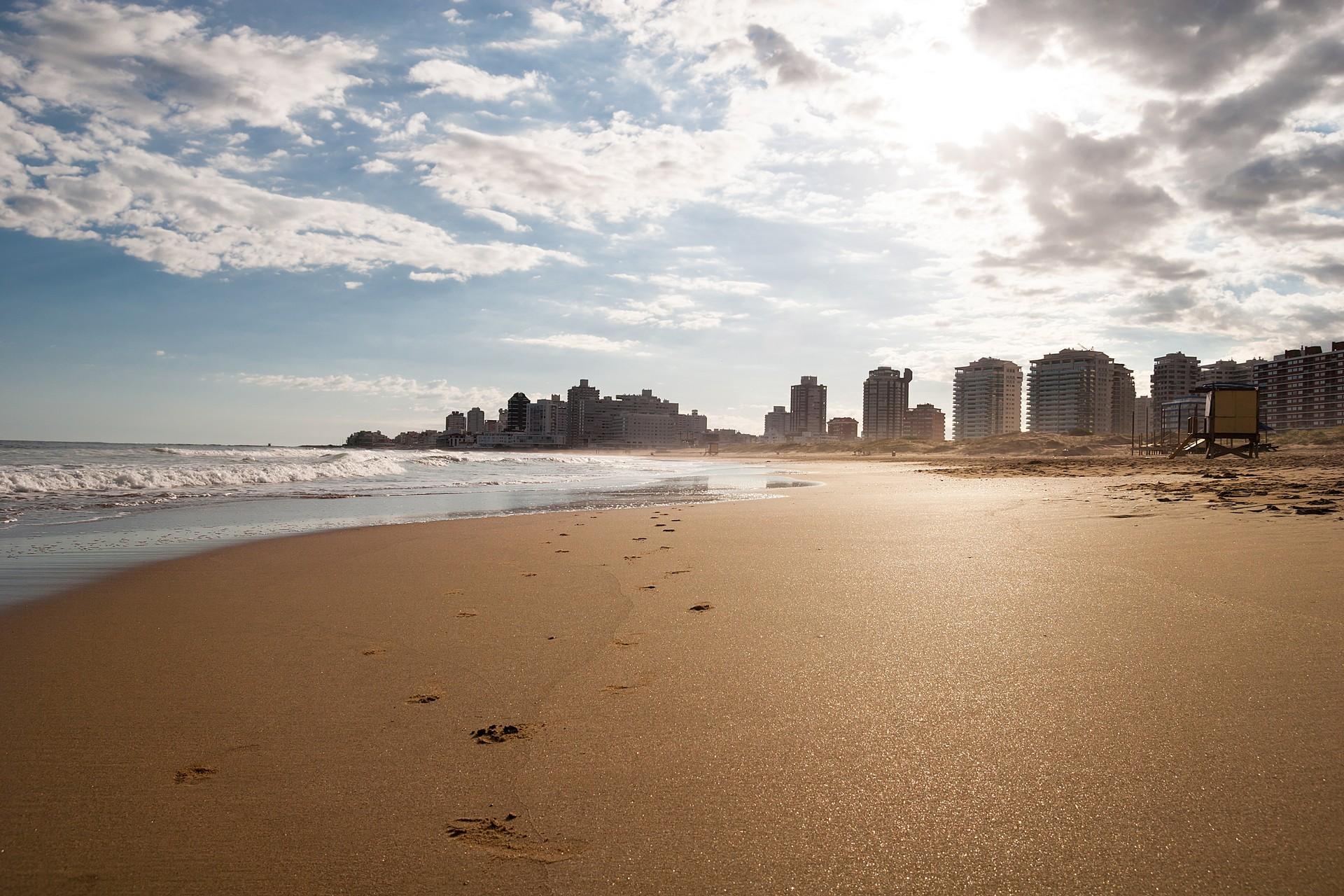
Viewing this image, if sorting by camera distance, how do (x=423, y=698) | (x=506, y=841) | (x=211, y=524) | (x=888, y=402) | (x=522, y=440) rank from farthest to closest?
(x=888, y=402) → (x=522, y=440) → (x=211, y=524) → (x=423, y=698) → (x=506, y=841)

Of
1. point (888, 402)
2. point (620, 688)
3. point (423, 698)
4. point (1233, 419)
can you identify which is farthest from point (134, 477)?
point (888, 402)

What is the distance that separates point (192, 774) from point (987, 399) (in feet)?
502

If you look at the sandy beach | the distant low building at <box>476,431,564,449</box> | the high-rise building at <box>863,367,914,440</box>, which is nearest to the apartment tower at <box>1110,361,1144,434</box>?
the high-rise building at <box>863,367,914,440</box>

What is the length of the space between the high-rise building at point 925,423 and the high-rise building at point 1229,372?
2334 inches

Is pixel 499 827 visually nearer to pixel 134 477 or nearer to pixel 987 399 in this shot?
pixel 134 477

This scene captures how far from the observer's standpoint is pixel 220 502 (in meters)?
13.7

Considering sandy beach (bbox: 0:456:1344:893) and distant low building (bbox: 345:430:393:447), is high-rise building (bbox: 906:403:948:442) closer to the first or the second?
distant low building (bbox: 345:430:393:447)

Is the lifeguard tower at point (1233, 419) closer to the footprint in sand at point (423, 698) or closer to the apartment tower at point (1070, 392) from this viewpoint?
the footprint in sand at point (423, 698)

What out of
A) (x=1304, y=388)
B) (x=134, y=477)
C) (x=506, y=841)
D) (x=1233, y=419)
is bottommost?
(x=506, y=841)

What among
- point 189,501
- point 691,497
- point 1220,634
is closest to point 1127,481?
point 691,497

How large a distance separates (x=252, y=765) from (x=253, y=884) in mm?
711

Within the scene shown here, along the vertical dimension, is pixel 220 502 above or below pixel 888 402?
below

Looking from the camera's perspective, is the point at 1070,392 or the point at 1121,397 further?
the point at 1121,397

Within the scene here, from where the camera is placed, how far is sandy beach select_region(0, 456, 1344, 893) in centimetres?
183
